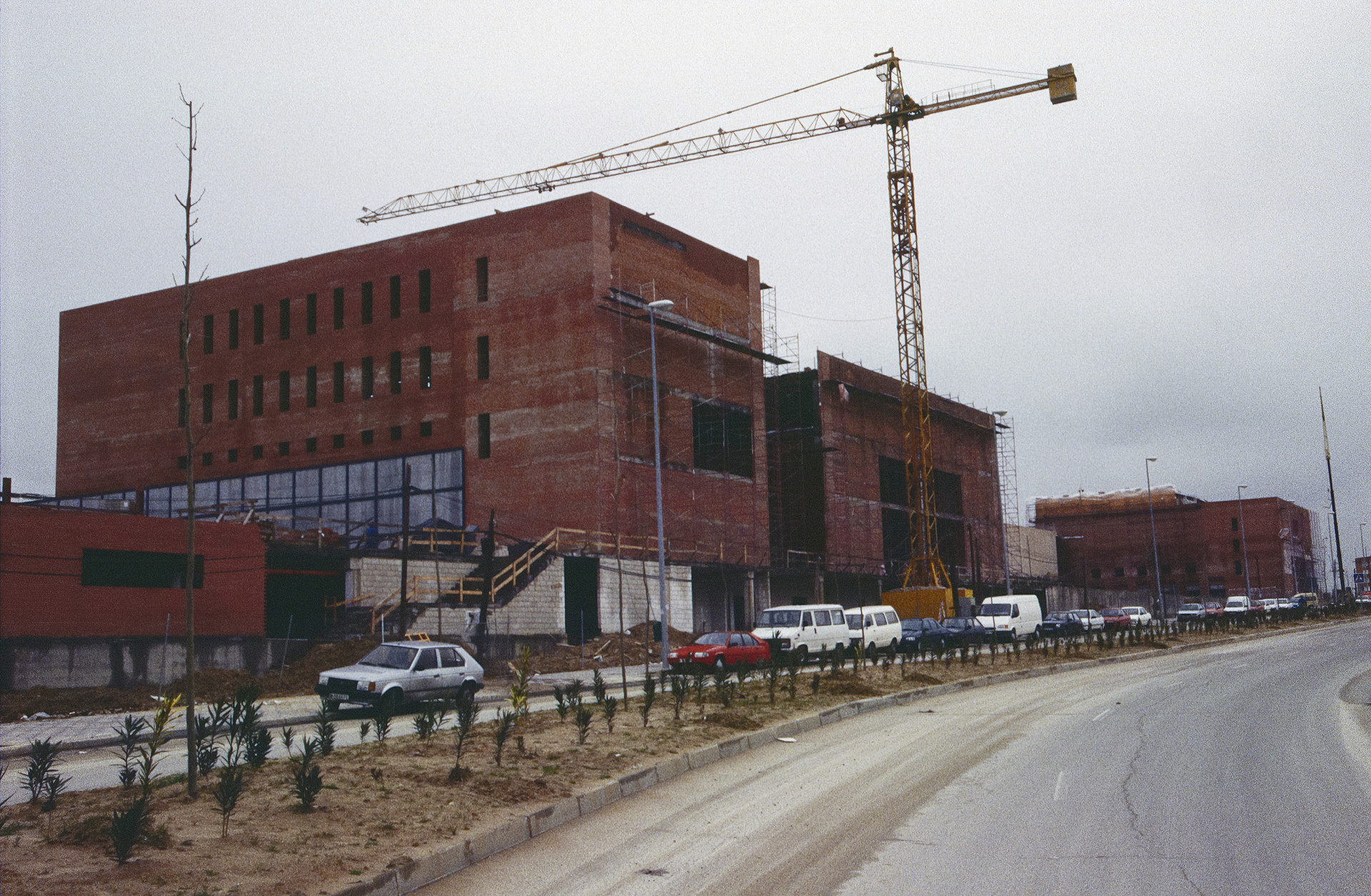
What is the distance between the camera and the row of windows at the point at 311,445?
177 ft

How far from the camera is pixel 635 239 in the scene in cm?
5316

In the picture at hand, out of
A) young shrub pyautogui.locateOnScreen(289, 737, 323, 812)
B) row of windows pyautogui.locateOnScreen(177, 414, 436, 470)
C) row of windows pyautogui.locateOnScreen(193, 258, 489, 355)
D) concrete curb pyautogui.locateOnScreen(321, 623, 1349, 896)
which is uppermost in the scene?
row of windows pyautogui.locateOnScreen(193, 258, 489, 355)

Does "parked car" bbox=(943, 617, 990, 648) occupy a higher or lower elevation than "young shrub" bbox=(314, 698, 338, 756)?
lower

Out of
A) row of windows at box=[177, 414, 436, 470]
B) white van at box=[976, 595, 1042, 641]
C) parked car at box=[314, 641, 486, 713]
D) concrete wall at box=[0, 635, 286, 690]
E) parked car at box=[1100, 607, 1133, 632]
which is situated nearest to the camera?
parked car at box=[314, 641, 486, 713]

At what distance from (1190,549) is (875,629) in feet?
280

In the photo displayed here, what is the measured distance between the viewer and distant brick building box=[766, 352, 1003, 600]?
207ft

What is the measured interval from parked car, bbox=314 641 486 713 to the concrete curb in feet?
22.9

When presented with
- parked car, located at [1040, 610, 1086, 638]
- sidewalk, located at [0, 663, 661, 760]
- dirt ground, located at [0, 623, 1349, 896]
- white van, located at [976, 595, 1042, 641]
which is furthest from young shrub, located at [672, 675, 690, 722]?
parked car, located at [1040, 610, 1086, 638]

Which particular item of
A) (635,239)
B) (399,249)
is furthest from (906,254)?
(399,249)

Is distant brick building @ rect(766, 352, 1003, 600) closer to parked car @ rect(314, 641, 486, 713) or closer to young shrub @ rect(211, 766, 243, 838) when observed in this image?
parked car @ rect(314, 641, 486, 713)

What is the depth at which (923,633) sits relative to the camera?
4034cm

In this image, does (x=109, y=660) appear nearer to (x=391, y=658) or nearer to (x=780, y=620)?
(x=391, y=658)

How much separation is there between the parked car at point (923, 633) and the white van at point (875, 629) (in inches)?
18.4

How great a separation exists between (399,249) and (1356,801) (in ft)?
171
